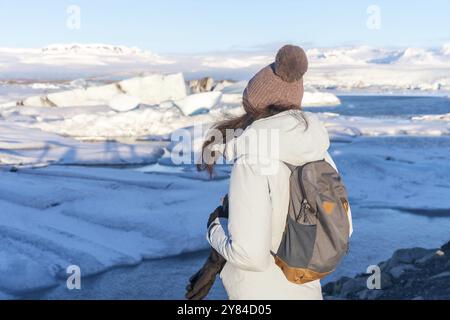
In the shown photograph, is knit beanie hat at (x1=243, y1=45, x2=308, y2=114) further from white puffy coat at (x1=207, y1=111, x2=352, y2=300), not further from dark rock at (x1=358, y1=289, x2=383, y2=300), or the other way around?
dark rock at (x1=358, y1=289, x2=383, y2=300)

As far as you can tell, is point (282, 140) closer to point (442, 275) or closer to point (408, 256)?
point (442, 275)

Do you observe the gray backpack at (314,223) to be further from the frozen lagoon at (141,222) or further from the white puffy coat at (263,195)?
the frozen lagoon at (141,222)

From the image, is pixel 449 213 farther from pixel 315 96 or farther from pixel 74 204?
pixel 315 96

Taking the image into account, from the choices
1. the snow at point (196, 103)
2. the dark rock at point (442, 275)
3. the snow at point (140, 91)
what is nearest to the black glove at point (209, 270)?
the dark rock at point (442, 275)

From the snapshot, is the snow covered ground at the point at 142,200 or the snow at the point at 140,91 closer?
the snow covered ground at the point at 142,200

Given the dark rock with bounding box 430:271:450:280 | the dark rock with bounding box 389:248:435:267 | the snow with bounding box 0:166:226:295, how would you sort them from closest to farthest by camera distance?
the dark rock with bounding box 430:271:450:280, the dark rock with bounding box 389:248:435:267, the snow with bounding box 0:166:226:295

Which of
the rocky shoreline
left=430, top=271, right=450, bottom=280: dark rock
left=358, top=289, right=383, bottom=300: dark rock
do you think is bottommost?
left=358, top=289, right=383, bottom=300: dark rock

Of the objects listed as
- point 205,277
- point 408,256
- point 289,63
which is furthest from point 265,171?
point 408,256

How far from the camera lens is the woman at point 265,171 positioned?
132 centimetres

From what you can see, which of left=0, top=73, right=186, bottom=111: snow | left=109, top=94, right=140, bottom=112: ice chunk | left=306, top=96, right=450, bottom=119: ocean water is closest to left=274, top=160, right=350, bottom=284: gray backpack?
left=109, top=94, right=140, bottom=112: ice chunk

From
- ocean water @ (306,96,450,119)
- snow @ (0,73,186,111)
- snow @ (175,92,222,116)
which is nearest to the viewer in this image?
snow @ (175,92,222,116)

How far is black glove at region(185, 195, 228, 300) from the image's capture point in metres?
1.51

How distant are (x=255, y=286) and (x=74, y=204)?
14.3 feet
